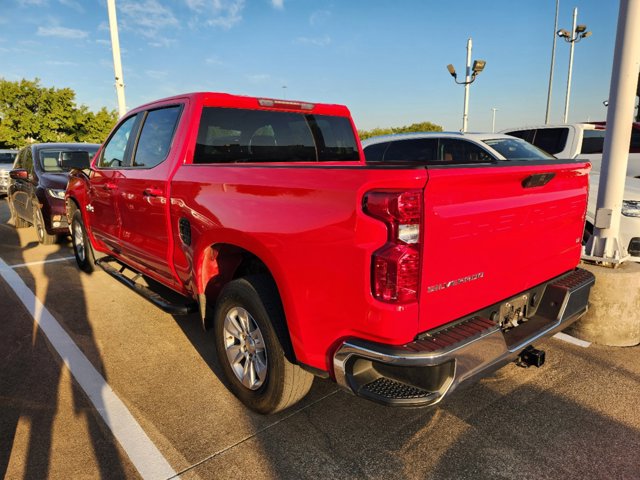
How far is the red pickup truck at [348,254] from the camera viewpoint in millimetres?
1976

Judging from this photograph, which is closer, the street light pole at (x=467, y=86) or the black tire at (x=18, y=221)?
the black tire at (x=18, y=221)

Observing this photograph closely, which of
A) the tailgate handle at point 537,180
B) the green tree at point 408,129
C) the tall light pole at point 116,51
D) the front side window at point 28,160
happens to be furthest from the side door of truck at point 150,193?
the green tree at point 408,129

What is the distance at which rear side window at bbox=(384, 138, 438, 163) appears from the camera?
24.9 feet

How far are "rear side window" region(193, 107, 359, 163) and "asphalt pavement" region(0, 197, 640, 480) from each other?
166cm

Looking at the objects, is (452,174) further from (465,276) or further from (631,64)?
(631,64)

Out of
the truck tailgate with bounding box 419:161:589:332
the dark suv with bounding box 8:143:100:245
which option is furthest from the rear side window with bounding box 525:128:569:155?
the dark suv with bounding box 8:143:100:245

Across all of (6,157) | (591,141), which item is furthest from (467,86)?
(6,157)

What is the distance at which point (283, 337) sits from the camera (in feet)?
8.27

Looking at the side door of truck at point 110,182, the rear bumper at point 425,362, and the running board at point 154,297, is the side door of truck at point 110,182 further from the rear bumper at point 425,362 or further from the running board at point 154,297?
the rear bumper at point 425,362

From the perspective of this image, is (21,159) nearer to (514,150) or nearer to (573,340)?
(514,150)

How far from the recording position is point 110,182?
14.5ft

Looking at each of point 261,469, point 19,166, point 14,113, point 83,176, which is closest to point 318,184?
point 261,469

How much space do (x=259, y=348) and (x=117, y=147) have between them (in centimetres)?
300

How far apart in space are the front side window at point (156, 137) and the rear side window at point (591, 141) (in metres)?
8.36
